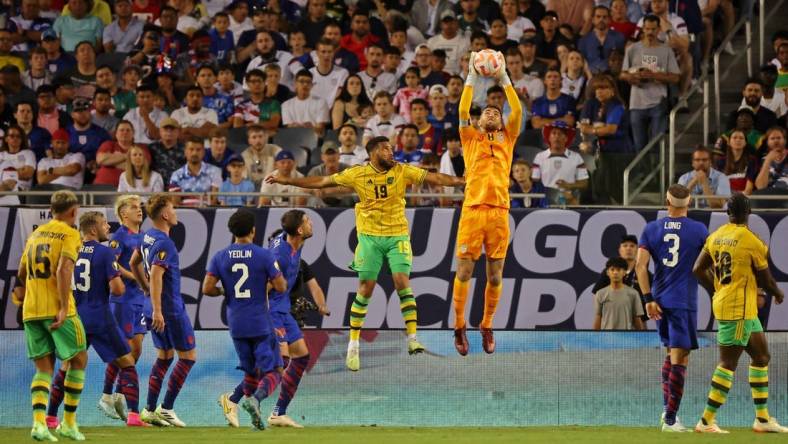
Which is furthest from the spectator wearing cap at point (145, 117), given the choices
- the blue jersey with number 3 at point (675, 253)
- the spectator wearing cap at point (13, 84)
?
the blue jersey with number 3 at point (675, 253)

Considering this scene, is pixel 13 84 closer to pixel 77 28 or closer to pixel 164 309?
pixel 77 28

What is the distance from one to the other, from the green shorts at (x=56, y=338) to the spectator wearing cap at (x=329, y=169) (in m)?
5.80

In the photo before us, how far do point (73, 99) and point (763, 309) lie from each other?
11099 mm

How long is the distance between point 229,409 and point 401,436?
218 cm

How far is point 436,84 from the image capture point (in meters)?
22.4

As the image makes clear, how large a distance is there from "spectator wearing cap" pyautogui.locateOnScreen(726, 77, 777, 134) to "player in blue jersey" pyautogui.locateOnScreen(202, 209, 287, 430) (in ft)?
28.0

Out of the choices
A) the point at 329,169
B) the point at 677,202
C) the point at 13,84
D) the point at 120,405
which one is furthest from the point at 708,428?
the point at 13,84

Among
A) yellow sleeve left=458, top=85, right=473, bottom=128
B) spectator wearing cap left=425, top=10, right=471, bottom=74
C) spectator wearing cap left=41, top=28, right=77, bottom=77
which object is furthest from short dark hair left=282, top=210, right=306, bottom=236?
spectator wearing cap left=41, top=28, right=77, bottom=77

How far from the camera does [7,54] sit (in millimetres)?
24297

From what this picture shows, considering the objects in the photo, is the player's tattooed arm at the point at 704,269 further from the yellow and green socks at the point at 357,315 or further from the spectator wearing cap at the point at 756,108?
the spectator wearing cap at the point at 756,108

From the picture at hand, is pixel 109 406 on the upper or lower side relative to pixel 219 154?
lower

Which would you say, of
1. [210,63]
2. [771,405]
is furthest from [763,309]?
[210,63]

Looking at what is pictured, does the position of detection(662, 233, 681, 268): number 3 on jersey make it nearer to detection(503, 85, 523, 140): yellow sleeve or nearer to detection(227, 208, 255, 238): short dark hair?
detection(503, 85, 523, 140): yellow sleeve

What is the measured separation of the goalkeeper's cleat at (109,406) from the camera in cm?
1700
